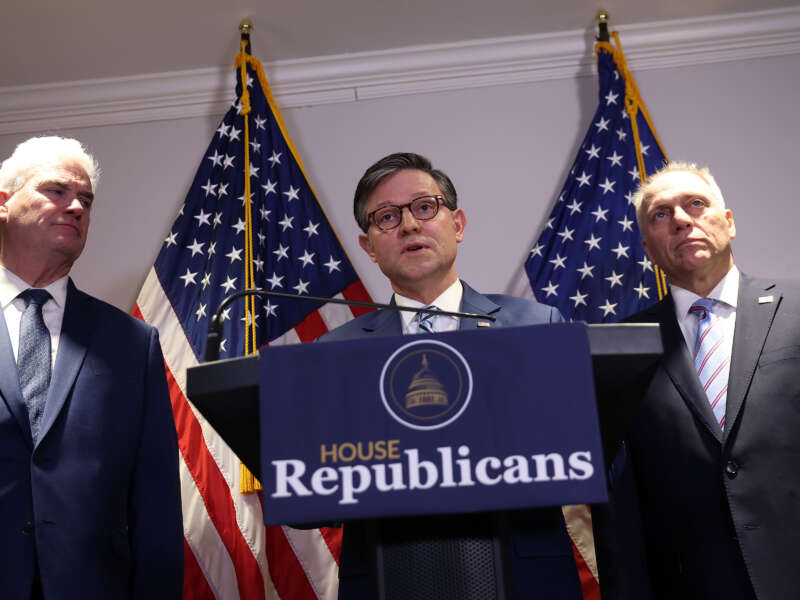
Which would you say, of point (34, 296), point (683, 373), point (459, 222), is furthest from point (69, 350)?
point (683, 373)

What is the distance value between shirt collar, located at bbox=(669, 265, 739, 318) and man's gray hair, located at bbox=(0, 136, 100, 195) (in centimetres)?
159

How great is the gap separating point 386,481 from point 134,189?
2.80 metres

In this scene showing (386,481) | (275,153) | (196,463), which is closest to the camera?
(386,481)

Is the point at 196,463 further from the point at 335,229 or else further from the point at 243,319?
the point at 335,229

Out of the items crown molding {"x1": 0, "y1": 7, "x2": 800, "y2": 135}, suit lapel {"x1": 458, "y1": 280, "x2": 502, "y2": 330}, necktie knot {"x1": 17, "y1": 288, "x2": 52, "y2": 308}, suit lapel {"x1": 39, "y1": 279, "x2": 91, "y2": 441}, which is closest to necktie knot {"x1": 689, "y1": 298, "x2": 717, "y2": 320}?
suit lapel {"x1": 458, "y1": 280, "x2": 502, "y2": 330}

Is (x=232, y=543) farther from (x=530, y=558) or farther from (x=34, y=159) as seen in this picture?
(x=530, y=558)

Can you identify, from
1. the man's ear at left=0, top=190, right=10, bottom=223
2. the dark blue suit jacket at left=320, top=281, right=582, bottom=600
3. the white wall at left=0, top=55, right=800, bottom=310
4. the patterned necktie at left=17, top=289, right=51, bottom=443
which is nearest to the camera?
the dark blue suit jacket at left=320, top=281, right=582, bottom=600

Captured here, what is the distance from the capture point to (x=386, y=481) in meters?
0.97

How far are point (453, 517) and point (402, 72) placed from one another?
263cm

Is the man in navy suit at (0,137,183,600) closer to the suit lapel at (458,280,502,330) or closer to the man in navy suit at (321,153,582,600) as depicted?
the man in navy suit at (321,153,582,600)

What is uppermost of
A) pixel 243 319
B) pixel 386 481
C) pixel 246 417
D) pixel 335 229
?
pixel 335 229

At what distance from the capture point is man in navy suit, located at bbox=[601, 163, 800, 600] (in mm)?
1616

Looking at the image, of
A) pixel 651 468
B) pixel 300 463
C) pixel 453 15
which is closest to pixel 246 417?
pixel 300 463

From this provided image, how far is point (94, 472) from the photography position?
1.75m
